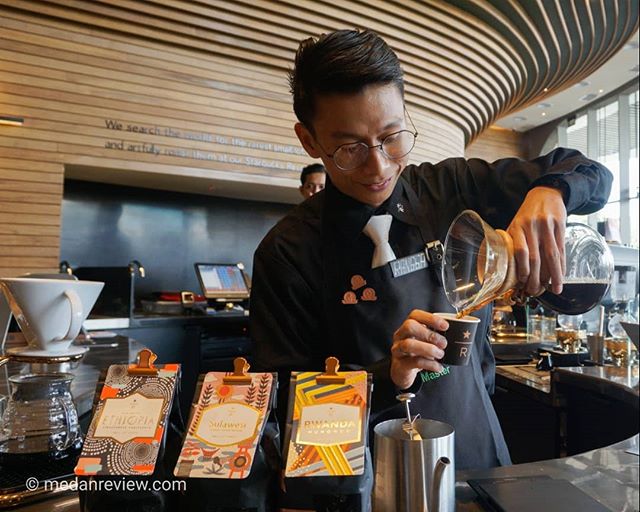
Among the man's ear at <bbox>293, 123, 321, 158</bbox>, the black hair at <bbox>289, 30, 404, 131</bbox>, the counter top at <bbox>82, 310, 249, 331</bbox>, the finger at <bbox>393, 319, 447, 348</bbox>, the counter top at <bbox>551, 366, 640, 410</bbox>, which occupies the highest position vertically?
the black hair at <bbox>289, 30, 404, 131</bbox>

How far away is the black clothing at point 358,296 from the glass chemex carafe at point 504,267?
0.29m

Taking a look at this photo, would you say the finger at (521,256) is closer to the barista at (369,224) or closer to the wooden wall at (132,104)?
the barista at (369,224)

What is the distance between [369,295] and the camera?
1219 mm

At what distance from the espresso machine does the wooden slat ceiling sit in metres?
4.10

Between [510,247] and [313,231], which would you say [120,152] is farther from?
[510,247]

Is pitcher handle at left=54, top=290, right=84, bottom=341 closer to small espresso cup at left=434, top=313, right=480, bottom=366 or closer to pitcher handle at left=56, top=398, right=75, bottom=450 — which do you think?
pitcher handle at left=56, top=398, right=75, bottom=450

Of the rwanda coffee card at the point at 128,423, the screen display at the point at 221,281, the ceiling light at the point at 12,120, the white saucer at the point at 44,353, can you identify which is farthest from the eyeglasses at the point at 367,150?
the screen display at the point at 221,281

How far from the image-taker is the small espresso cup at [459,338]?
2.42 feet

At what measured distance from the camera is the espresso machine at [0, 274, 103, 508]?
0.91 meters

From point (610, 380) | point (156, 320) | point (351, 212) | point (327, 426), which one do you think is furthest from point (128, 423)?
point (156, 320)

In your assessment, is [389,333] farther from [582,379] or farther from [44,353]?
[582,379]

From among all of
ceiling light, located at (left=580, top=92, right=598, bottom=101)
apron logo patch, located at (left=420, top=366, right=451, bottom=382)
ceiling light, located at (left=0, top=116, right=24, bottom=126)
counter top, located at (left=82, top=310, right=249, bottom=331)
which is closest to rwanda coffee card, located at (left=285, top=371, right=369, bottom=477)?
apron logo patch, located at (left=420, top=366, right=451, bottom=382)

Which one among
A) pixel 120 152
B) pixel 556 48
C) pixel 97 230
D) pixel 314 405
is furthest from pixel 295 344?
pixel 556 48

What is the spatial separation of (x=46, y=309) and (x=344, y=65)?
0.82 meters
